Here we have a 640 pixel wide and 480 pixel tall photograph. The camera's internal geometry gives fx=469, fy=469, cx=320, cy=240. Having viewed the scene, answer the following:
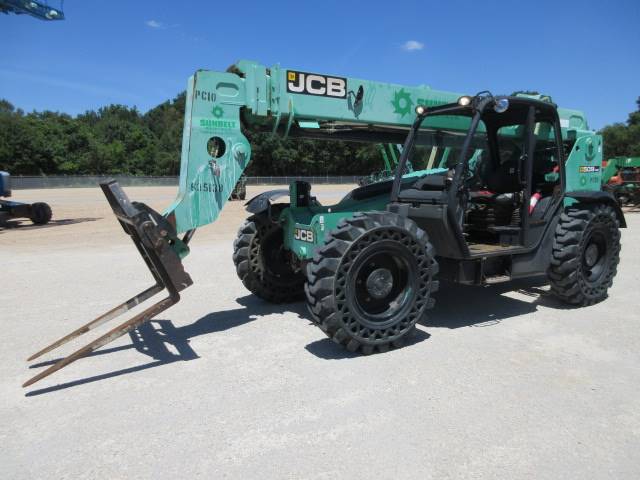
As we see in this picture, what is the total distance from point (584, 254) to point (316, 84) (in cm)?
409

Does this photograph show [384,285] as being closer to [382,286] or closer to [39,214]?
[382,286]

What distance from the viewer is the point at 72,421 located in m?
3.38

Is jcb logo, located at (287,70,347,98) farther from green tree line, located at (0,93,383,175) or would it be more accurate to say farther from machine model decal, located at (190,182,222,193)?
green tree line, located at (0,93,383,175)

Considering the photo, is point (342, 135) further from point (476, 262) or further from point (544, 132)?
point (544, 132)

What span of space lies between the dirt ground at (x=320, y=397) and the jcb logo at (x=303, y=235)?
1017 millimetres

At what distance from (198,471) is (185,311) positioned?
3.48 metres

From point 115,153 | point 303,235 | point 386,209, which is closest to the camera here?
point 303,235

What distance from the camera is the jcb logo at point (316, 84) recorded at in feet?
15.5

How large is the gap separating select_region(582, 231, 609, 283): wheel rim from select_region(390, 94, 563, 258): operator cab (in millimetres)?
866

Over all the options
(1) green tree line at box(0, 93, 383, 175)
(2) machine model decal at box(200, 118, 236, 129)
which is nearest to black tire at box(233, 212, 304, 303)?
(2) machine model decal at box(200, 118, 236, 129)

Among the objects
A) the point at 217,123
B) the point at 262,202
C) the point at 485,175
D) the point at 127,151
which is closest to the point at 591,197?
Result: the point at 485,175

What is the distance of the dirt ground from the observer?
2889 millimetres

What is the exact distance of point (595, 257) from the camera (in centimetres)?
637

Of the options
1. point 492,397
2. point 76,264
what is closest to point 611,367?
point 492,397
